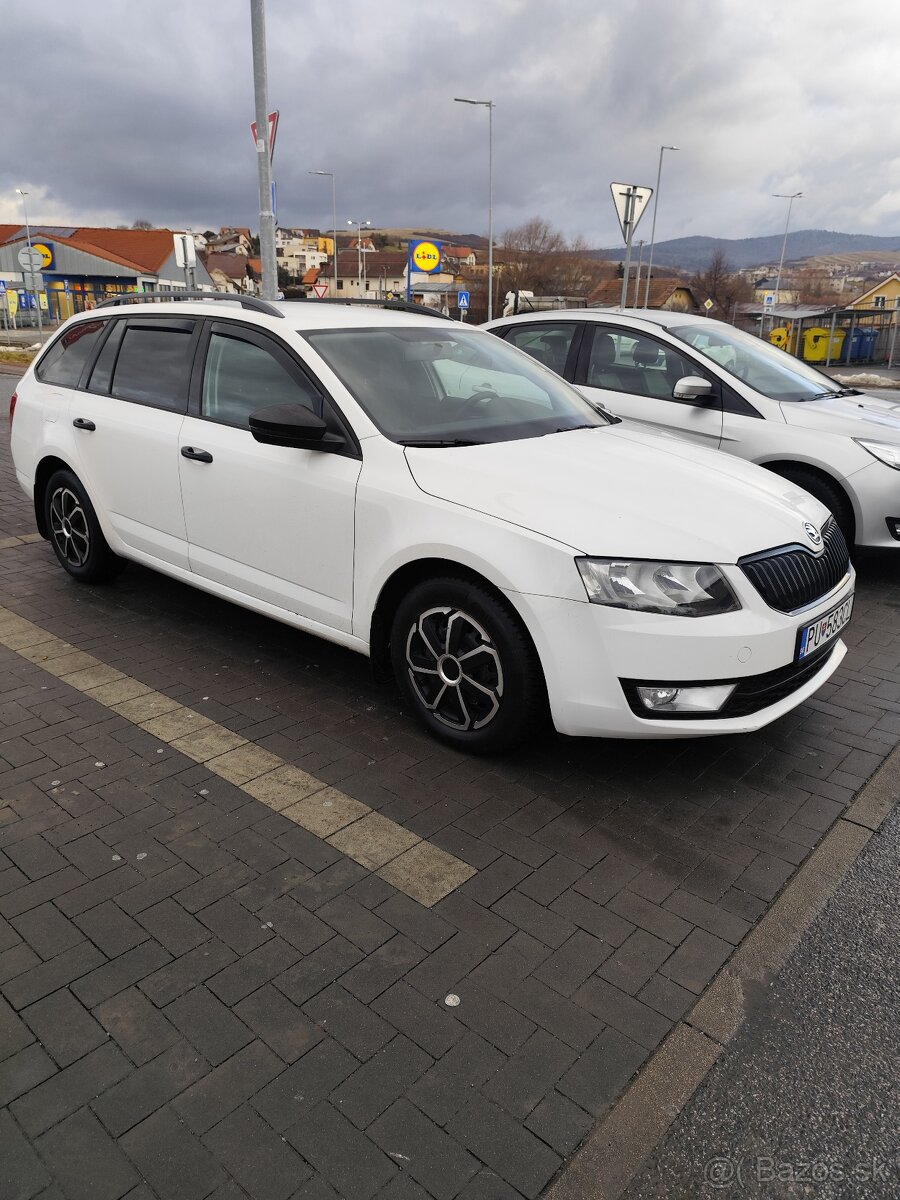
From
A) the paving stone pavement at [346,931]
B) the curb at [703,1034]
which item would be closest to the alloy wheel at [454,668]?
the paving stone pavement at [346,931]

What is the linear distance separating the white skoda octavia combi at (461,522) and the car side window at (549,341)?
6.62 feet

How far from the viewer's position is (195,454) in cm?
450

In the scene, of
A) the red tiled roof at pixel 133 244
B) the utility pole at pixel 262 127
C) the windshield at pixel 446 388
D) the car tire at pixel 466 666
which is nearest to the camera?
the car tire at pixel 466 666

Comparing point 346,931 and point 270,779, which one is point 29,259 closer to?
point 270,779

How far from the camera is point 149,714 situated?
4078mm

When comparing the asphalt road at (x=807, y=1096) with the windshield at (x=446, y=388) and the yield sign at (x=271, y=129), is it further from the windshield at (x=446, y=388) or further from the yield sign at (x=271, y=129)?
the yield sign at (x=271, y=129)

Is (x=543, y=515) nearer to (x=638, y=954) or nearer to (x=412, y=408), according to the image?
(x=412, y=408)

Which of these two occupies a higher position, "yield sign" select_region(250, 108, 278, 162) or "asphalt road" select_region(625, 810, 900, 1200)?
"yield sign" select_region(250, 108, 278, 162)

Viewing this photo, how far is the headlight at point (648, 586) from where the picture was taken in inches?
126

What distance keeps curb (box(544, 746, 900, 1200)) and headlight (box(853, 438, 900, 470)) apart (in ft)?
10.6

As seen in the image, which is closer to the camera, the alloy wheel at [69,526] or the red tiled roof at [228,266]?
the alloy wheel at [69,526]

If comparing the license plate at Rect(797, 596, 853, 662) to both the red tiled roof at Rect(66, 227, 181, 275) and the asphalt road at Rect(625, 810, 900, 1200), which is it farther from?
the red tiled roof at Rect(66, 227, 181, 275)

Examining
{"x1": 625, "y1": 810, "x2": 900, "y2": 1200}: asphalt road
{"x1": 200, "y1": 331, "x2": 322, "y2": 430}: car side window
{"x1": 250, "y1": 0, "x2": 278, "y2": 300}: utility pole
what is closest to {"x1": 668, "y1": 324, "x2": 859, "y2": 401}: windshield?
{"x1": 200, "y1": 331, "x2": 322, "y2": 430}: car side window

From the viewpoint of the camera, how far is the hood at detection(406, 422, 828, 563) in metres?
3.29
